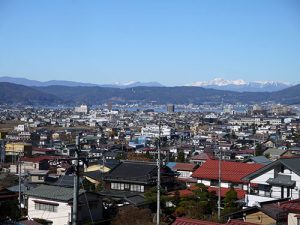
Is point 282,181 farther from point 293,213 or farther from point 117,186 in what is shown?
point 117,186

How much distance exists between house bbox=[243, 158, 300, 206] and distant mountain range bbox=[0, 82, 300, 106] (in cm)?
12780

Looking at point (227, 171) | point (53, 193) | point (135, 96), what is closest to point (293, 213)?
point (53, 193)

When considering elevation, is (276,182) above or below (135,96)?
below

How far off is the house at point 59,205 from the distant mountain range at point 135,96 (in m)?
127

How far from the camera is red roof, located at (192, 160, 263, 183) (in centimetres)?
1248

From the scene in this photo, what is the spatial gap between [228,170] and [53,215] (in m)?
5.24

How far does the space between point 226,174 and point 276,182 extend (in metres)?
3.53

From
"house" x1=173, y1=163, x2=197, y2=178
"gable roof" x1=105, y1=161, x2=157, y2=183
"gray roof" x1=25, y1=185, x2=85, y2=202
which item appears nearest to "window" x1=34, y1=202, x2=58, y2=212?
"gray roof" x1=25, y1=185, x2=85, y2=202

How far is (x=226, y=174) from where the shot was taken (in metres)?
12.7

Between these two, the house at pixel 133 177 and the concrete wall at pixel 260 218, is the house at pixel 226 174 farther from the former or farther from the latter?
the concrete wall at pixel 260 218

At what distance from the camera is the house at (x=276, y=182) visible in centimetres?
908

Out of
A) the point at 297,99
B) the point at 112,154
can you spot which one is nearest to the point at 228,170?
the point at 112,154

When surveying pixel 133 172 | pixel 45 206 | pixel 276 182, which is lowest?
pixel 45 206

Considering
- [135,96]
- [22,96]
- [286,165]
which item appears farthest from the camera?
[135,96]
